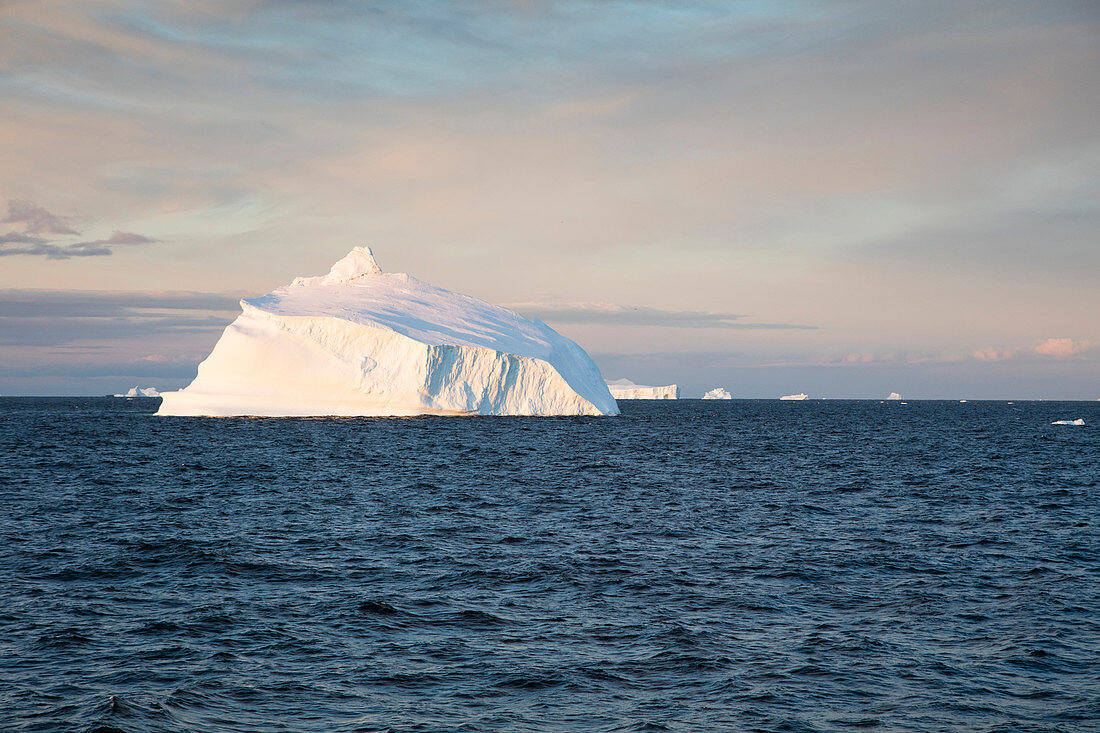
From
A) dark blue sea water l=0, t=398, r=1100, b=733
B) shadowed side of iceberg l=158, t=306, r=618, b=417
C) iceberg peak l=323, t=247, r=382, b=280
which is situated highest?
iceberg peak l=323, t=247, r=382, b=280

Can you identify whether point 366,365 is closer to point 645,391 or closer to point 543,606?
point 543,606

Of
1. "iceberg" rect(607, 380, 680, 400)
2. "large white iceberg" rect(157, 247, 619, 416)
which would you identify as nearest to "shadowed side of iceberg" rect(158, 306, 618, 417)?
"large white iceberg" rect(157, 247, 619, 416)

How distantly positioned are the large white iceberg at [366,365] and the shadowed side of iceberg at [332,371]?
0.07 m

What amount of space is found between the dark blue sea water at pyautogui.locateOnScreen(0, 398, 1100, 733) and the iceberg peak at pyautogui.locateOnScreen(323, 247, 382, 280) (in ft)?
150

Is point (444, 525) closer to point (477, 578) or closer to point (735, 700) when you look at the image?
point (477, 578)

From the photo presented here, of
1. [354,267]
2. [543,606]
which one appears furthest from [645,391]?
[543,606]

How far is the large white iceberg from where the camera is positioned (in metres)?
59.7

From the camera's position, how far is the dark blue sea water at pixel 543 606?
882 centimetres

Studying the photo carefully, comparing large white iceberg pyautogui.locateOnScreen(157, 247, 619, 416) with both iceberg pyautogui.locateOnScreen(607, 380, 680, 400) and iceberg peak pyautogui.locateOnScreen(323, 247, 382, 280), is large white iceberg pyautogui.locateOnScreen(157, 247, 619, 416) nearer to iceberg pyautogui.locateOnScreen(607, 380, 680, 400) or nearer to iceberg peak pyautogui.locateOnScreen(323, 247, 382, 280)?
iceberg peak pyautogui.locateOnScreen(323, 247, 382, 280)

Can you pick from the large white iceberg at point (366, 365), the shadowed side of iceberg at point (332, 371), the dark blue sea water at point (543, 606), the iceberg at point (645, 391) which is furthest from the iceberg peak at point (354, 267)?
the iceberg at point (645, 391)

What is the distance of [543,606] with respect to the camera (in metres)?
12.5

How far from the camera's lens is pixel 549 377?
6512cm

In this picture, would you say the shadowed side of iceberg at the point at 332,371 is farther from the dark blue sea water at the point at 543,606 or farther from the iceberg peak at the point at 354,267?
the dark blue sea water at the point at 543,606

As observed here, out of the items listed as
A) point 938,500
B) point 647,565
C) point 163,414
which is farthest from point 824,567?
point 163,414
